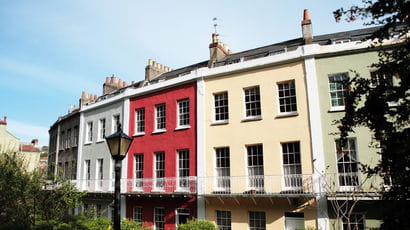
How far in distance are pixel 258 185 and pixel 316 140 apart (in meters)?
3.55

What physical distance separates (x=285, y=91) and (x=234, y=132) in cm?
343

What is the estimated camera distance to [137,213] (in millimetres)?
20062

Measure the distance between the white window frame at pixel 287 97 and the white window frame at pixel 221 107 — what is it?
303 centimetres

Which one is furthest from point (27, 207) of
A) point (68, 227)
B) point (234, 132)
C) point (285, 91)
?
point (285, 91)

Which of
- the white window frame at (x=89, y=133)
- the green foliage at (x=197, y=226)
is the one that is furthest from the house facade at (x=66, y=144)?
the green foliage at (x=197, y=226)

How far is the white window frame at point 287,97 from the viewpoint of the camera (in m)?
15.8

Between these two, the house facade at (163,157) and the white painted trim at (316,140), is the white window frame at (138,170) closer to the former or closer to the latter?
the house facade at (163,157)

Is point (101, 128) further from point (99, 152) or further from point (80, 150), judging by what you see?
point (80, 150)

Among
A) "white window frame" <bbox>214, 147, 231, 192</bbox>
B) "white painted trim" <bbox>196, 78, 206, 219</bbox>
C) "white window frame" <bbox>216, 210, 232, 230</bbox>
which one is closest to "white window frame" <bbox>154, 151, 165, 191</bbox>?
"white painted trim" <bbox>196, 78, 206, 219</bbox>

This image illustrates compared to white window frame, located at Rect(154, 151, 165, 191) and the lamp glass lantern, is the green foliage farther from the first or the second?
the lamp glass lantern

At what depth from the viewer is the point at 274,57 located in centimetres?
1627

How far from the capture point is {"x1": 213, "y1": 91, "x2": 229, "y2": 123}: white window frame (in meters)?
17.7

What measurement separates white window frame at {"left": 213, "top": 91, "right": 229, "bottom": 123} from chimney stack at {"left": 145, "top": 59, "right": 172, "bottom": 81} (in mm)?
8490

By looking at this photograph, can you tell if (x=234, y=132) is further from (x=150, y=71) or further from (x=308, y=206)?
(x=150, y=71)
